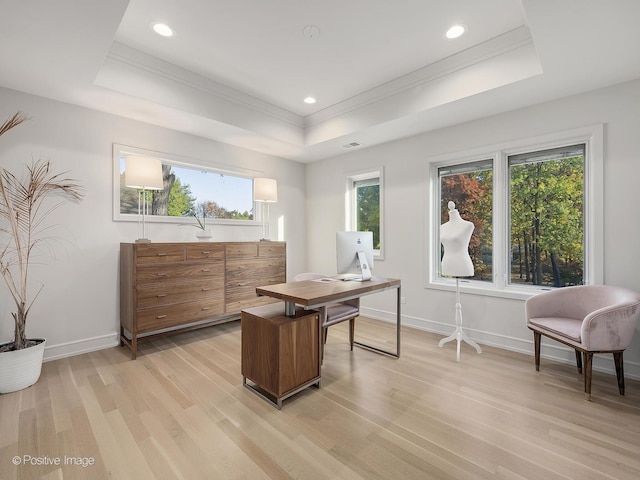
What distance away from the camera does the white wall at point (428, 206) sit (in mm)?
2555

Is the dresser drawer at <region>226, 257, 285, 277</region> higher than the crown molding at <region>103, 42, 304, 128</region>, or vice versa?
the crown molding at <region>103, 42, 304, 128</region>

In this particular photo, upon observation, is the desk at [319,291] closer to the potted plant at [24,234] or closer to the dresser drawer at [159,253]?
the dresser drawer at [159,253]

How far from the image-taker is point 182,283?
3254 mm

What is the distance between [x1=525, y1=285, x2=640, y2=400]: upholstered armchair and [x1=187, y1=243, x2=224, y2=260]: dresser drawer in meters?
3.34

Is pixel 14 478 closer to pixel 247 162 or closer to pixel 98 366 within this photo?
pixel 98 366

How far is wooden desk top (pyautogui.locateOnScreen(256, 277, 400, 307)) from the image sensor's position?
2.12 m

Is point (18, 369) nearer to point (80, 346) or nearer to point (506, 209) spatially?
point (80, 346)

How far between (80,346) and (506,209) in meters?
4.82

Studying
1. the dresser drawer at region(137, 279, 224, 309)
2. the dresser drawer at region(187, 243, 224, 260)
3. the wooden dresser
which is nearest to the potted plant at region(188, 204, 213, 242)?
the dresser drawer at region(187, 243, 224, 260)

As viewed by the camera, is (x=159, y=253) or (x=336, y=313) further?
(x=159, y=253)

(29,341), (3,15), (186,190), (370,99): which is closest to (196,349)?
(29,341)

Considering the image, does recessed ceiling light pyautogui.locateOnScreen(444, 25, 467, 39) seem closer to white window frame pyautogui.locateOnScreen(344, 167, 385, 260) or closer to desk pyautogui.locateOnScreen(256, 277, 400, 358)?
white window frame pyautogui.locateOnScreen(344, 167, 385, 260)

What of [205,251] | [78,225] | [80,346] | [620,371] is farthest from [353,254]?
[80,346]

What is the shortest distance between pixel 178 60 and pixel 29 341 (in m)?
2.94
